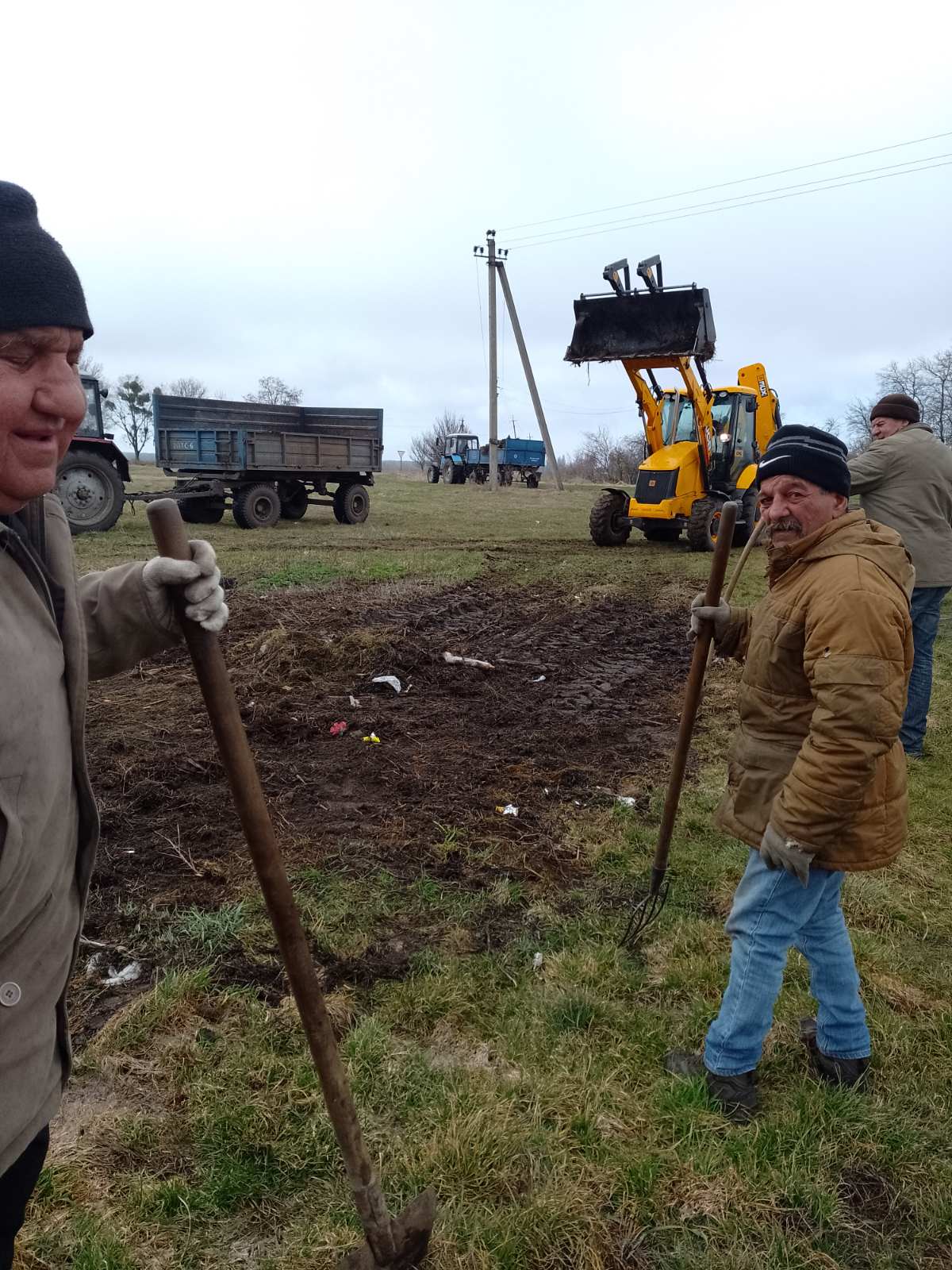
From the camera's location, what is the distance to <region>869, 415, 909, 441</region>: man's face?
4.92m

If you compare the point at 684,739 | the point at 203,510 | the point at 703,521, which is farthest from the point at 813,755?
the point at 203,510

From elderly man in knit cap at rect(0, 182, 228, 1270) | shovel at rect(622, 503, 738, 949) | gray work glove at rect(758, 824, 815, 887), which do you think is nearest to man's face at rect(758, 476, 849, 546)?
shovel at rect(622, 503, 738, 949)

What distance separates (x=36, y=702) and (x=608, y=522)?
1412cm

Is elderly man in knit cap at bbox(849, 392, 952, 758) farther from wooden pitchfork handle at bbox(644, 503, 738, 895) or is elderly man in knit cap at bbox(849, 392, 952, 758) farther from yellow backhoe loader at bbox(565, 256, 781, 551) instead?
yellow backhoe loader at bbox(565, 256, 781, 551)

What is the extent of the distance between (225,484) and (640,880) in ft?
46.1

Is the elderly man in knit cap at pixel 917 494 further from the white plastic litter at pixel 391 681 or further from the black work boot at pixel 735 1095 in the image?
the white plastic litter at pixel 391 681

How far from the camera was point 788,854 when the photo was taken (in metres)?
2.15

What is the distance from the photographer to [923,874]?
12.7ft

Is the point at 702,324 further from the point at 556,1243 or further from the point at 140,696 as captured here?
the point at 556,1243

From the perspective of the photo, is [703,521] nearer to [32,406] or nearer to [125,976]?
[125,976]

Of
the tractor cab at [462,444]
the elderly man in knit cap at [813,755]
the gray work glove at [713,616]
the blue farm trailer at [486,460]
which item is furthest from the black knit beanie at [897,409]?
the tractor cab at [462,444]

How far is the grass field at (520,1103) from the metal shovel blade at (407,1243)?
0.07 m

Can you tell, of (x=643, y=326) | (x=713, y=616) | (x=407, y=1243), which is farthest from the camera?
(x=643, y=326)

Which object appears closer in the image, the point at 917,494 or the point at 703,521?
the point at 917,494
